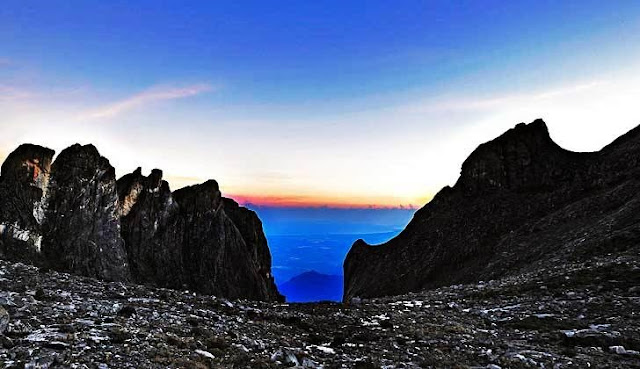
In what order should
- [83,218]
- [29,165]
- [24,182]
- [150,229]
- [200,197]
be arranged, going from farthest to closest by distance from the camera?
[200,197]
[150,229]
[83,218]
[29,165]
[24,182]

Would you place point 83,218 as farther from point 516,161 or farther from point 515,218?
point 516,161

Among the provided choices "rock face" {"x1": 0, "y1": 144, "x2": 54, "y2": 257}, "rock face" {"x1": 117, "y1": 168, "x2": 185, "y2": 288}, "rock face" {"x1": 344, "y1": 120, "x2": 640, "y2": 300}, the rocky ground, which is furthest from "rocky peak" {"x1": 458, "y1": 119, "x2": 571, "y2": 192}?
"rock face" {"x1": 0, "y1": 144, "x2": 54, "y2": 257}

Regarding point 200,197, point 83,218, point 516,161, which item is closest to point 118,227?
point 83,218

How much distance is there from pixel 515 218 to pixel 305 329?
68.6m

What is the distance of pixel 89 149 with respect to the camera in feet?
290

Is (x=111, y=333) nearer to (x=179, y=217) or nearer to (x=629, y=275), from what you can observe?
(x=629, y=275)

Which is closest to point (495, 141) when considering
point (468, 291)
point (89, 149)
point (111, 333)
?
point (468, 291)

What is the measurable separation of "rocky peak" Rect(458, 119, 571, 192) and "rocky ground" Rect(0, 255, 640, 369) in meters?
66.5

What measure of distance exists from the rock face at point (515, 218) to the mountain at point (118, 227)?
39343mm

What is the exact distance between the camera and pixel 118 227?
96.1 metres

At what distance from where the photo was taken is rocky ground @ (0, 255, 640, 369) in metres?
13.2

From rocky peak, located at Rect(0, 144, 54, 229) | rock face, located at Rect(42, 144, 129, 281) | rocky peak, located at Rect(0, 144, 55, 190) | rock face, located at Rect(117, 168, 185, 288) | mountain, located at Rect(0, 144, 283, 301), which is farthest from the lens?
rock face, located at Rect(117, 168, 185, 288)

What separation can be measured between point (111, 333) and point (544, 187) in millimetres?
88467

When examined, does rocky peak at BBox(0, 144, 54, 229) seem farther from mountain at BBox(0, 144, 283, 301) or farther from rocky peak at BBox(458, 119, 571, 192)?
rocky peak at BBox(458, 119, 571, 192)
